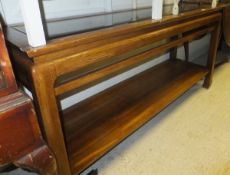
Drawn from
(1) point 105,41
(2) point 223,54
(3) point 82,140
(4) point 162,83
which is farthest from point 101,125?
(2) point 223,54

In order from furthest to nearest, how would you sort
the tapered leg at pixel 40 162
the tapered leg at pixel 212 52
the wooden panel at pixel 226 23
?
the wooden panel at pixel 226 23, the tapered leg at pixel 212 52, the tapered leg at pixel 40 162

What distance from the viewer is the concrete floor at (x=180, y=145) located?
1.17m

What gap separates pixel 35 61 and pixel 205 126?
1.33 metres

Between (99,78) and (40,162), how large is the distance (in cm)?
68

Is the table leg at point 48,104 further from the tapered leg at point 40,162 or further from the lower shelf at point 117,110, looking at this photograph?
the lower shelf at point 117,110

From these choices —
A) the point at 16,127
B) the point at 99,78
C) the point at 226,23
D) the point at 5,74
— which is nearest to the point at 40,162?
the point at 16,127

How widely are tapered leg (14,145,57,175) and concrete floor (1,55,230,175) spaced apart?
1.72ft

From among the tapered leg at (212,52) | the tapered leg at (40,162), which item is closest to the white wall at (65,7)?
the tapered leg at (40,162)

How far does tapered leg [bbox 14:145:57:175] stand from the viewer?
24.6 inches

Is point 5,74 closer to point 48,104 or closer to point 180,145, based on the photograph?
point 48,104

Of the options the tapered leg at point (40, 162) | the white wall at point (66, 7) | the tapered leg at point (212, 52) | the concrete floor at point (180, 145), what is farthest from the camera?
the tapered leg at point (212, 52)

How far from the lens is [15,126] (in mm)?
560

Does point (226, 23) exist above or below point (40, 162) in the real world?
above

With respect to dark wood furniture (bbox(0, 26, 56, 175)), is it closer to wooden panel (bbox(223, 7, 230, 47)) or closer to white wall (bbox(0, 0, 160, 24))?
white wall (bbox(0, 0, 160, 24))
